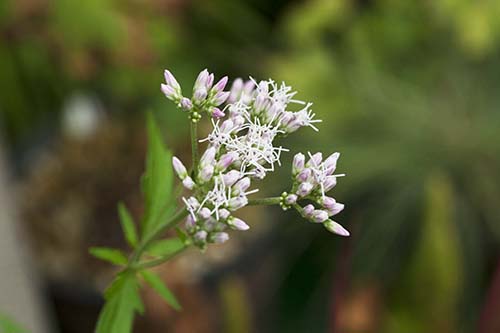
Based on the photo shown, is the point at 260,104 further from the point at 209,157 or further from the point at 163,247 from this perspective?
the point at 163,247

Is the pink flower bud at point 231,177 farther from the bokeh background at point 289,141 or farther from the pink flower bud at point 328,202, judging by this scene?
the bokeh background at point 289,141

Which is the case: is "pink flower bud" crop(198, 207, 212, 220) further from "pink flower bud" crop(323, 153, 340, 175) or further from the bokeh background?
the bokeh background

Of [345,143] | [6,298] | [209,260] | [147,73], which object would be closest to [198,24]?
[147,73]

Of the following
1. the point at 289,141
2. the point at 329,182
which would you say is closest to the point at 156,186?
the point at 329,182

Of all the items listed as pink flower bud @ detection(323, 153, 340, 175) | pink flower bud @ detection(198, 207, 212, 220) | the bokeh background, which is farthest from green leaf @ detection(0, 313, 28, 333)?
the bokeh background

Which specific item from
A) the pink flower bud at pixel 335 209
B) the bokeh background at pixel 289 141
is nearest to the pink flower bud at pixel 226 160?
the pink flower bud at pixel 335 209
